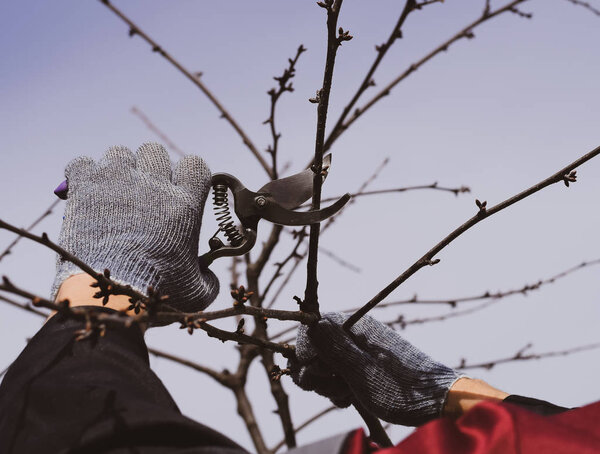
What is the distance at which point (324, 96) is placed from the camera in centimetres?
119

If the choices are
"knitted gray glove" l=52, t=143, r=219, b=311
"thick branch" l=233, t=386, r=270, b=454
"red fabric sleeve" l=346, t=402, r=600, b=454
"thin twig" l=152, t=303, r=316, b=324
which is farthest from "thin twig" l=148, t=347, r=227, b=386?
"red fabric sleeve" l=346, t=402, r=600, b=454

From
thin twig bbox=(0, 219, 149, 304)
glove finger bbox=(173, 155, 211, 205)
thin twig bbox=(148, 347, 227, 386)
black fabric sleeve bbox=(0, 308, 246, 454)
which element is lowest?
black fabric sleeve bbox=(0, 308, 246, 454)

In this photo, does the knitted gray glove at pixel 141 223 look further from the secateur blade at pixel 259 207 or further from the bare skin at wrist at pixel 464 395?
the bare skin at wrist at pixel 464 395

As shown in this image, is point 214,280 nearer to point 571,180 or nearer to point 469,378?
point 469,378

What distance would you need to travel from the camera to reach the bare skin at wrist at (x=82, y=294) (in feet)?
4.62

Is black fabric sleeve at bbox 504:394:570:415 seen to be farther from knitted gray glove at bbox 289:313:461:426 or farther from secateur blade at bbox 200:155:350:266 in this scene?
secateur blade at bbox 200:155:350:266

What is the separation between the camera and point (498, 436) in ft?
2.76

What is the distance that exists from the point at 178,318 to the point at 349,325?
0.53m

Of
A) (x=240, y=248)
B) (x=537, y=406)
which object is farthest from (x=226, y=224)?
(x=537, y=406)

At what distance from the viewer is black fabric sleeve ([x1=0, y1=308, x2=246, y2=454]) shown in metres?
0.87

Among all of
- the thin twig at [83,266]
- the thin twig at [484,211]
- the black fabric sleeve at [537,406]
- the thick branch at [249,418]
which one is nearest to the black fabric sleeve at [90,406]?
the thin twig at [83,266]

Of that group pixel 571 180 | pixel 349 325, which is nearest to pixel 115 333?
pixel 349 325

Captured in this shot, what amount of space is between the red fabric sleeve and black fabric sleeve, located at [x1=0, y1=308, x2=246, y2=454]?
249 millimetres

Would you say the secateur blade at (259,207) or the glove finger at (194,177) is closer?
the secateur blade at (259,207)
